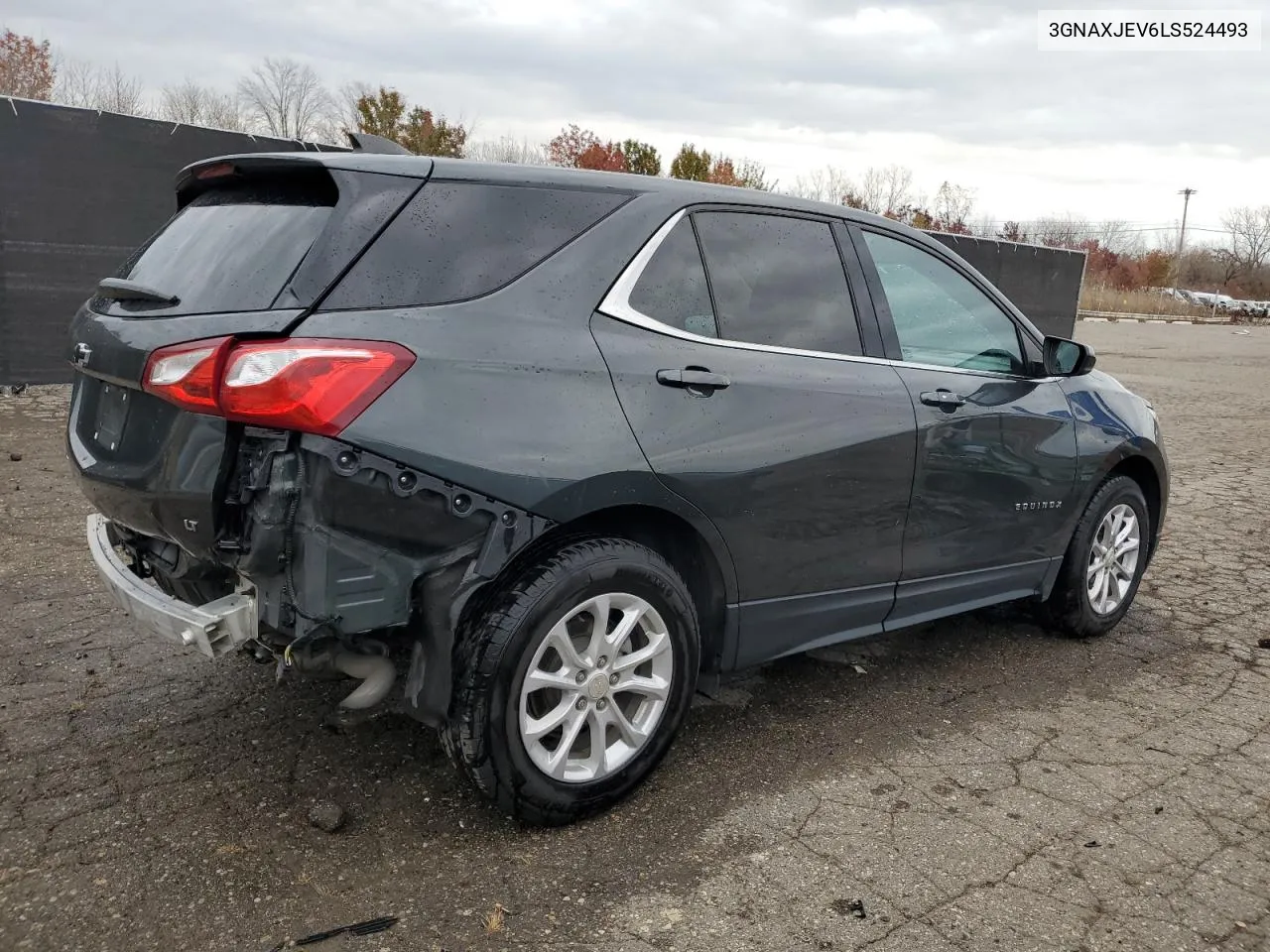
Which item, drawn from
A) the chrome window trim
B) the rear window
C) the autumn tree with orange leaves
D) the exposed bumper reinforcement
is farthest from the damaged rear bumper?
the autumn tree with orange leaves

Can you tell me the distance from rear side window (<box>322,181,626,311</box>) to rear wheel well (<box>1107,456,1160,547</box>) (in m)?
2.96

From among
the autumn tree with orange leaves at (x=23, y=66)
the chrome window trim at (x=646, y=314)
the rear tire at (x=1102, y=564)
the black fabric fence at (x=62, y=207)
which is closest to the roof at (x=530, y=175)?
the chrome window trim at (x=646, y=314)

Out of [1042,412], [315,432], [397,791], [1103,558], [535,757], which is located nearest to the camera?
[315,432]

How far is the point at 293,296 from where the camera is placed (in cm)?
249

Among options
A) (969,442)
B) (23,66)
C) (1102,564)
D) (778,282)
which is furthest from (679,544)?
(23,66)

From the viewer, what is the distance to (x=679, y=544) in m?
3.10

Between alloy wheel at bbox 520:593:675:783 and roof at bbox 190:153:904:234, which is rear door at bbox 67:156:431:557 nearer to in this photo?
roof at bbox 190:153:904:234

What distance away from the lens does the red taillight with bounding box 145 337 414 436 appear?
2.38 meters

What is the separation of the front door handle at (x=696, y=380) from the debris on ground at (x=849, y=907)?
1.42 m

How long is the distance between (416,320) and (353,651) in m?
0.86

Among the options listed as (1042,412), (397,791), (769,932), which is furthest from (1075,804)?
(397,791)

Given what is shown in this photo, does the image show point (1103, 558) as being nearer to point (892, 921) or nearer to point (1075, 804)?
point (1075, 804)

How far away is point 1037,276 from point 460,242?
1760 centimetres

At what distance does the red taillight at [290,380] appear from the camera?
238 cm
